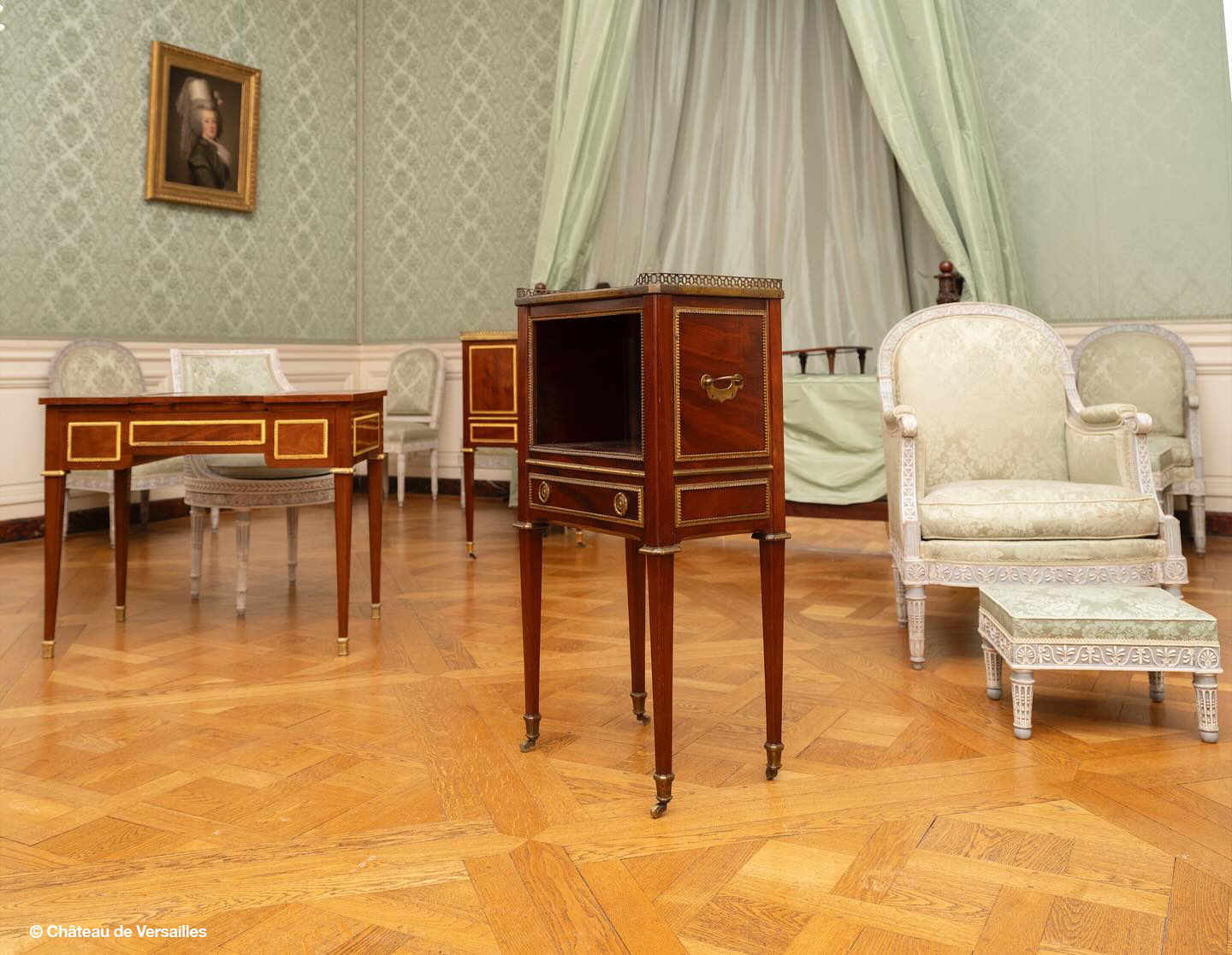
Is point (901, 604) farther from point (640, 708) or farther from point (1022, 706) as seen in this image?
point (640, 708)

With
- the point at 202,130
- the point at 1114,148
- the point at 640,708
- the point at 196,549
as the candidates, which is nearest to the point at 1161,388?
the point at 1114,148

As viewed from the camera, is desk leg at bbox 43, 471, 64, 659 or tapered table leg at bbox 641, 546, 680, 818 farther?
desk leg at bbox 43, 471, 64, 659

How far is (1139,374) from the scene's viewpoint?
4805mm

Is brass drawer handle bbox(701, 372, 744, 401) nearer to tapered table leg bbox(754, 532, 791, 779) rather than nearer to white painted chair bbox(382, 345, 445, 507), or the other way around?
tapered table leg bbox(754, 532, 791, 779)

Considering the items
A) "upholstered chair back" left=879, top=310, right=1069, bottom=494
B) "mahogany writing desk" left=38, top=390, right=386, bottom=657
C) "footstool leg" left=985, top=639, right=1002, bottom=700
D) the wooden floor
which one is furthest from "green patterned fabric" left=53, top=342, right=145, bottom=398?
"footstool leg" left=985, top=639, right=1002, bottom=700

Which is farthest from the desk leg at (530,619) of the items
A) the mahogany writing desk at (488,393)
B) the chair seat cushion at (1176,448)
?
the chair seat cushion at (1176,448)

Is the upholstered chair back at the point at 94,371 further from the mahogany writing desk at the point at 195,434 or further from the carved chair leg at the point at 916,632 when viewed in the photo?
the carved chair leg at the point at 916,632

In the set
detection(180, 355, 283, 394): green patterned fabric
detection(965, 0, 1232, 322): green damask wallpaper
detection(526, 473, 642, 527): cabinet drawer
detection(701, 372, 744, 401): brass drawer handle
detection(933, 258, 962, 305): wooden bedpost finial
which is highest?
detection(965, 0, 1232, 322): green damask wallpaper

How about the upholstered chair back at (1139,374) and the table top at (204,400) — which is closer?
the table top at (204,400)

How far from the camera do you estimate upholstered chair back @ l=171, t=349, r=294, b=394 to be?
144 inches

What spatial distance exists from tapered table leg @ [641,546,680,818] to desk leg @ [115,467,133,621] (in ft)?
7.40

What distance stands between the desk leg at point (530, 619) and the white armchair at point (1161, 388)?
10.5 feet

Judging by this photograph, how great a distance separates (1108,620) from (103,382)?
5.01 metres

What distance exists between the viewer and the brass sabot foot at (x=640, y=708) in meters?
2.38
